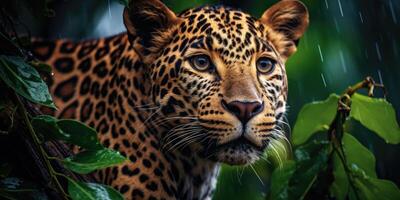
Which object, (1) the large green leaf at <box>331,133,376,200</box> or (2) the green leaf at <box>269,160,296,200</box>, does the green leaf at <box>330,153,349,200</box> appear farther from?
(2) the green leaf at <box>269,160,296,200</box>

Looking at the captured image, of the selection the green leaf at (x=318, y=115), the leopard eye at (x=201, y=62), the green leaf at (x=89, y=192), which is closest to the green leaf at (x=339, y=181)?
the green leaf at (x=318, y=115)

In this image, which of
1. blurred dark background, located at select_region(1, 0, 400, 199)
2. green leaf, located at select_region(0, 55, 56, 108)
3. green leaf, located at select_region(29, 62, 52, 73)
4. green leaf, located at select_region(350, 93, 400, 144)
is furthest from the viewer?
blurred dark background, located at select_region(1, 0, 400, 199)

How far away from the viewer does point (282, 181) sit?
15.4ft

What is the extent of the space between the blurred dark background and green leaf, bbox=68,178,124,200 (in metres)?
3.36

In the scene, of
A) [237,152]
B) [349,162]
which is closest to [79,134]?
[237,152]

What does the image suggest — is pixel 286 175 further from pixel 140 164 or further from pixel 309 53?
pixel 309 53

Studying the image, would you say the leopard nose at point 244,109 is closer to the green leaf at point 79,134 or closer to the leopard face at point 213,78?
the leopard face at point 213,78

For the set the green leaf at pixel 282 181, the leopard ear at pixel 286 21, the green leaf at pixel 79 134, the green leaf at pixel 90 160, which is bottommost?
the green leaf at pixel 282 181

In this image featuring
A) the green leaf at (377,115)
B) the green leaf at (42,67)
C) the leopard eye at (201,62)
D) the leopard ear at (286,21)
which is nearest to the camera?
the green leaf at (42,67)

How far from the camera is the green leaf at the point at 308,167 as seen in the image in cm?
460

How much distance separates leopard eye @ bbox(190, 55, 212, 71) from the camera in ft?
16.2

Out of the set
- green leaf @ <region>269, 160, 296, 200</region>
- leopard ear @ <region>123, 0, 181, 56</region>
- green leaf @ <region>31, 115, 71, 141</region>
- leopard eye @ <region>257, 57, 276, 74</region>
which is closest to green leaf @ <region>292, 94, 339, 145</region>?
green leaf @ <region>269, 160, 296, 200</region>

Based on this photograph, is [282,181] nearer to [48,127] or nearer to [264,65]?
[264,65]

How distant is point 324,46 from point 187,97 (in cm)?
521
